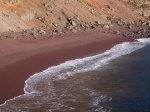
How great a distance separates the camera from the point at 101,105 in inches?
804

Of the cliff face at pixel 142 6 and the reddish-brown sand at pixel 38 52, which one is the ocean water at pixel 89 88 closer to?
the reddish-brown sand at pixel 38 52

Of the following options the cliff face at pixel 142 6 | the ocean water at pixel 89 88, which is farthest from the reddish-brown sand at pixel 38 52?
the cliff face at pixel 142 6

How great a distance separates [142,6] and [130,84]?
59.4m

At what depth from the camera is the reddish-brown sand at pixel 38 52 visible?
24.4 m

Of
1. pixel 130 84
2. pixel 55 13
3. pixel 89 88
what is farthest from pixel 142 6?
pixel 89 88

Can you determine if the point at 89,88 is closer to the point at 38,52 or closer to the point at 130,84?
the point at 130,84

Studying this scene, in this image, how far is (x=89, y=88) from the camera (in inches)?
945

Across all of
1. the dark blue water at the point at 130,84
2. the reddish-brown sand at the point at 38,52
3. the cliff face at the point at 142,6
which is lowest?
the dark blue water at the point at 130,84

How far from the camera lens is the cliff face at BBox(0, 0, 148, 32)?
46.9m

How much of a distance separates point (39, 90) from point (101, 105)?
16.6 feet

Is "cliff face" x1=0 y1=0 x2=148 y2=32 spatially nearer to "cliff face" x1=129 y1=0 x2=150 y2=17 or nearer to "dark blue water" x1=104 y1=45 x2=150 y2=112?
"cliff face" x1=129 y1=0 x2=150 y2=17

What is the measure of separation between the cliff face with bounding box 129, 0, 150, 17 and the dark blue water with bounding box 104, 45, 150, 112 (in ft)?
148

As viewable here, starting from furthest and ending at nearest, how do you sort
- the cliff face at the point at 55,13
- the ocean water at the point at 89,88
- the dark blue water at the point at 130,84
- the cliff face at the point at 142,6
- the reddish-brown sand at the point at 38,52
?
1. the cliff face at the point at 142,6
2. the cliff face at the point at 55,13
3. the reddish-brown sand at the point at 38,52
4. the dark blue water at the point at 130,84
5. the ocean water at the point at 89,88

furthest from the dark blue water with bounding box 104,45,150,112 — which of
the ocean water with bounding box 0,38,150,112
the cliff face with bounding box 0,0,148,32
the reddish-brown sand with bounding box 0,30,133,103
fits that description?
the cliff face with bounding box 0,0,148,32
